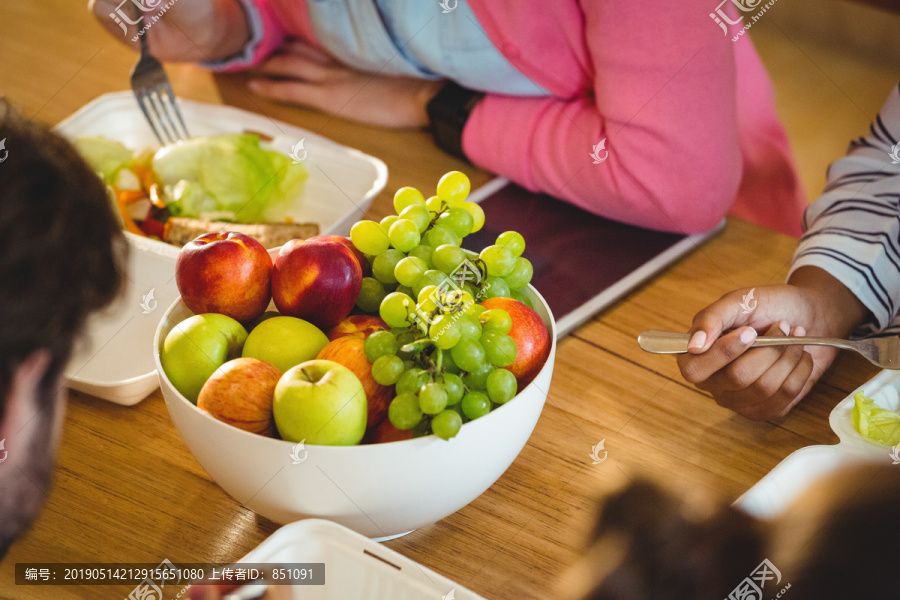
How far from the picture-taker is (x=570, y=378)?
2.52ft

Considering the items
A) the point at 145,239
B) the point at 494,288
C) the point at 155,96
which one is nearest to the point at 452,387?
the point at 494,288

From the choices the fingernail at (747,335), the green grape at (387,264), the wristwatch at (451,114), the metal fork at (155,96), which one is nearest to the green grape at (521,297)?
the green grape at (387,264)

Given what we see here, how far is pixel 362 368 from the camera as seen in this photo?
55cm

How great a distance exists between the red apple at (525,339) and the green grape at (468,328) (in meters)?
0.06

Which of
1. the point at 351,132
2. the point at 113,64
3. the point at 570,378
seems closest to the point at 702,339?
the point at 570,378

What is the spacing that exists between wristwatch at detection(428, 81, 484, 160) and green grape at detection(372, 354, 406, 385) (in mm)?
652

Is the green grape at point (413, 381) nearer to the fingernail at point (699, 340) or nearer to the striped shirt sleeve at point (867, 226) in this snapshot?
the fingernail at point (699, 340)

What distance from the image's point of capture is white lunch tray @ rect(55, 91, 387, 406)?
76 centimetres

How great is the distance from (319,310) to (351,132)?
2.21 feet

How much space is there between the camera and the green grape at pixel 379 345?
538mm

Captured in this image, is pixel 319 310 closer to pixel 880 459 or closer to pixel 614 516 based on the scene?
pixel 614 516

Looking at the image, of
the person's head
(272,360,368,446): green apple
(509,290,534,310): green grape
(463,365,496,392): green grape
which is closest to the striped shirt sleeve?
(509,290,534,310): green grape

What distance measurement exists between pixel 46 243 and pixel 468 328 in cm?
27

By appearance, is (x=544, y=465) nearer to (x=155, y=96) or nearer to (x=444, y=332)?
(x=444, y=332)
